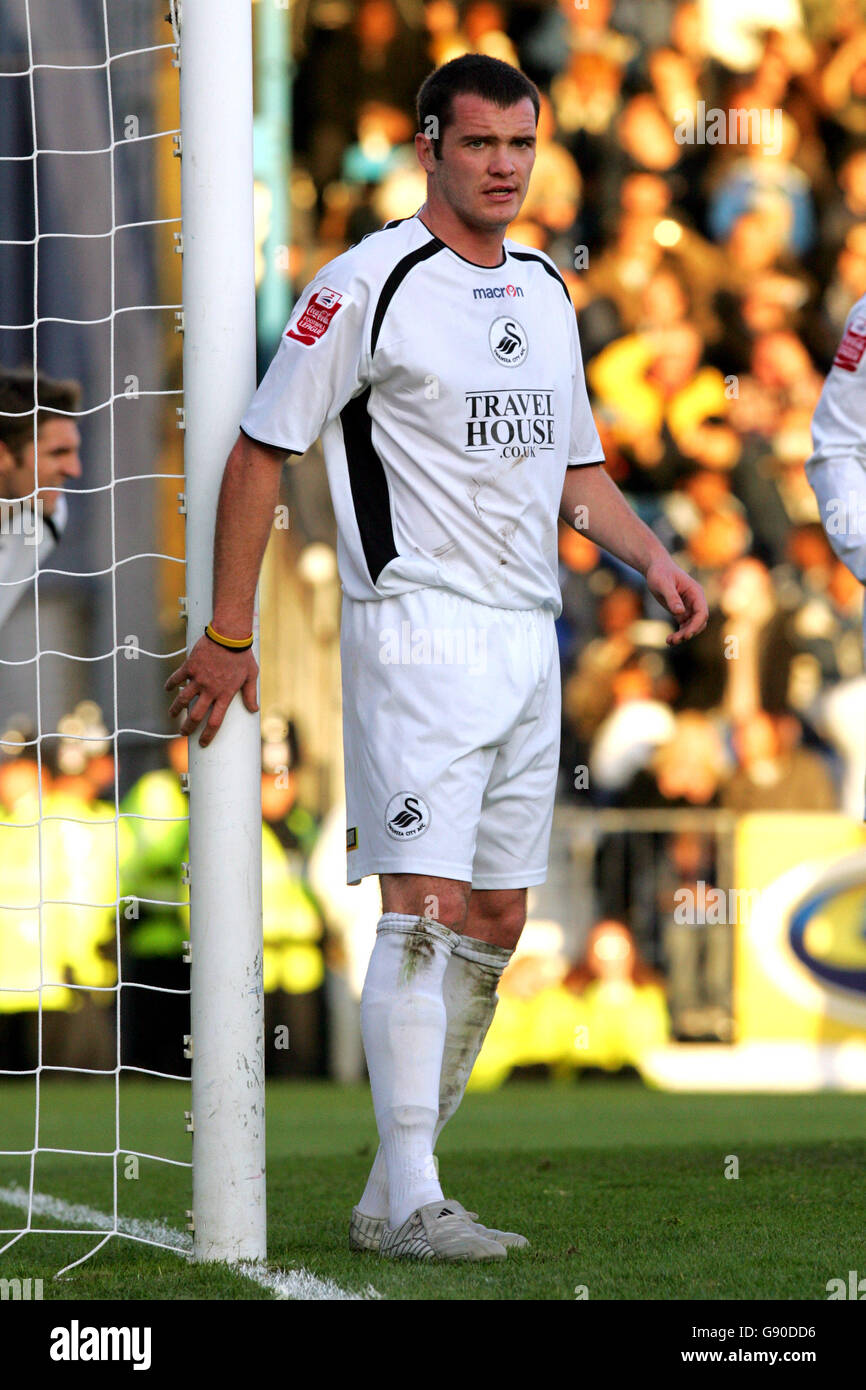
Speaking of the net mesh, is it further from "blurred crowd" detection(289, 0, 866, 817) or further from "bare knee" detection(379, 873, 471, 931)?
"bare knee" detection(379, 873, 471, 931)

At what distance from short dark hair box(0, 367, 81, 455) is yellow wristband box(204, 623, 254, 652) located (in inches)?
77.7

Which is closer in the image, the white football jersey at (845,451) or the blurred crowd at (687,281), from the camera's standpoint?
the white football jersey at (845,451)

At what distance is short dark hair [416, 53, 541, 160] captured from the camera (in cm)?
329

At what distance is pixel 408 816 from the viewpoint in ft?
10.5

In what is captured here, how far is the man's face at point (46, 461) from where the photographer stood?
5.14 meters

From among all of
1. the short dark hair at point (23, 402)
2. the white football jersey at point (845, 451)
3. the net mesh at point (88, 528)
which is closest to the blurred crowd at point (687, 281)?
the net mesh at point (88, 528)

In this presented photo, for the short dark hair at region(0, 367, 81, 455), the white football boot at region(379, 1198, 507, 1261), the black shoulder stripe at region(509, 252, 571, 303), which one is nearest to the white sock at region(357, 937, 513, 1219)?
the white football boot at region(379, 1198, 507, 1261)

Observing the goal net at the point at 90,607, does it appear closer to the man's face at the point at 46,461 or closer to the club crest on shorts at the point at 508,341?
the man's face at the point at 46,461

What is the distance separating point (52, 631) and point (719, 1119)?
362 cm

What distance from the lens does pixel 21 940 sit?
772 cm

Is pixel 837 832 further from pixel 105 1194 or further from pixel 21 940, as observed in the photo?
pixel 105 1194

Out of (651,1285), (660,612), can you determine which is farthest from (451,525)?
(660,612)
